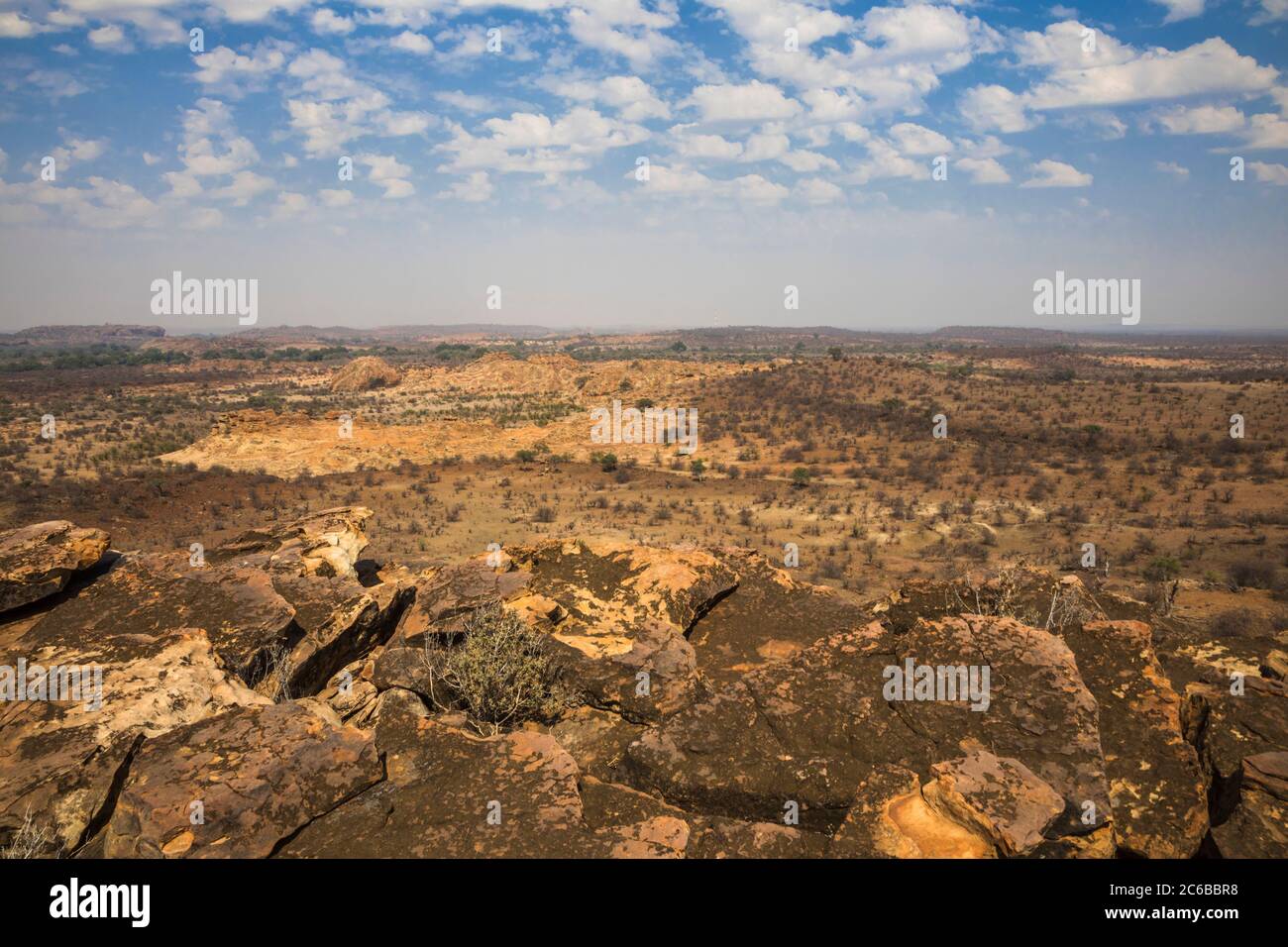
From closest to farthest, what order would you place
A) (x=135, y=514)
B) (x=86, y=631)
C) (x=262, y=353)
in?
(x=86, y=631), (x=135, y=514), (x=262, y=353)

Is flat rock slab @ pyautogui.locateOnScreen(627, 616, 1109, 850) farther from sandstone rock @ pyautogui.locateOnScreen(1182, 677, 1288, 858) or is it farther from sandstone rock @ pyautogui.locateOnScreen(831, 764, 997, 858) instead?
sandstone rock @ pyautogui.locateOnScreen(1182, 677, 1288, 858)

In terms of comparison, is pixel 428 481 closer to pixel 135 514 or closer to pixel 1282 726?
pixel 135 514

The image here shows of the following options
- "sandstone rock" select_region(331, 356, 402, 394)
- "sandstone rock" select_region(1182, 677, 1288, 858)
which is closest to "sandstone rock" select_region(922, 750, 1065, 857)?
"sandstone rock" select_region(1182, 677, 1288, 858)

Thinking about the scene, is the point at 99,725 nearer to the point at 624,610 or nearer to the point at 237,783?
the point at 237,783

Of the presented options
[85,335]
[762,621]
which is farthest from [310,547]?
[85,335]
